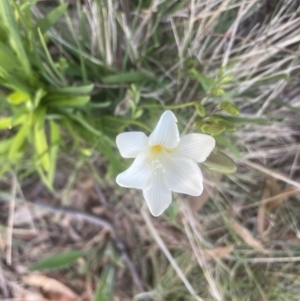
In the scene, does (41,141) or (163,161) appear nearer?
(163,161)

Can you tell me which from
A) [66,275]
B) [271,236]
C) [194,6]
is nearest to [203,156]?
[194,6]

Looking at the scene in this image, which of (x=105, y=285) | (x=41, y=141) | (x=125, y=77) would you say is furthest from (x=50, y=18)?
(x=105, y=285)

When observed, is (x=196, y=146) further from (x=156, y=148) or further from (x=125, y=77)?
(x=125, y=77)

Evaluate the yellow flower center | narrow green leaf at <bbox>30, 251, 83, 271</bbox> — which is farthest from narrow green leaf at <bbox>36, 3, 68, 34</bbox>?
narrow green leaf at <bbox>30, 251, 83, 271</bbox>

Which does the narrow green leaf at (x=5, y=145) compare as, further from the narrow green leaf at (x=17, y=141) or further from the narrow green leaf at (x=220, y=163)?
the narrow green leaf at (x=220, y=163)

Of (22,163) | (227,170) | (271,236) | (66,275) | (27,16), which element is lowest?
(66,275)

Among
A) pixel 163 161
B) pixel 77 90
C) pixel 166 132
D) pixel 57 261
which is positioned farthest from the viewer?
pixel 57 261

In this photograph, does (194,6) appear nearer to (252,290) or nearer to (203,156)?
(203,156)
